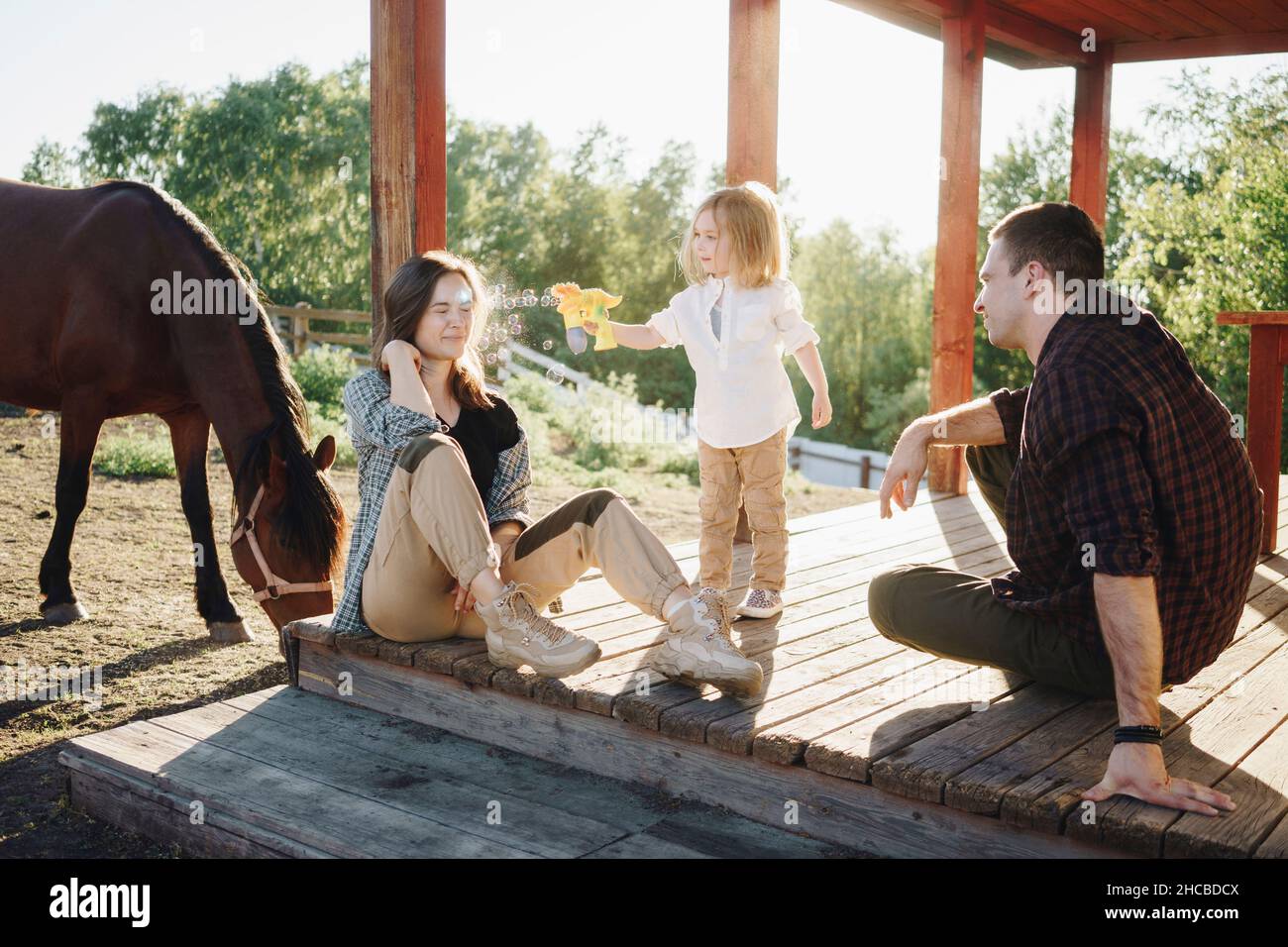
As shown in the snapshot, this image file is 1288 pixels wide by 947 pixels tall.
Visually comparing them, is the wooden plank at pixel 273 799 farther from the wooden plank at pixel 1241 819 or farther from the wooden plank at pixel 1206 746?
the wooden plank at pixel 1241 819

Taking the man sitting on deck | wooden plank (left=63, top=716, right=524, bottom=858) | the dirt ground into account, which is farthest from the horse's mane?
the man sitting on deck

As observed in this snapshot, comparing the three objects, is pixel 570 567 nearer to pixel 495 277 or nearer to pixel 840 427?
pixel 495 277

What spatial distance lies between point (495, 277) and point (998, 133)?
12.3 meters

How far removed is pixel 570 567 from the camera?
2.81m

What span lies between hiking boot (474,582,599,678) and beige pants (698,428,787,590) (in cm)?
93

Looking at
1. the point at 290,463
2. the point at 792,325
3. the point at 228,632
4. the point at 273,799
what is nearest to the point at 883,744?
the point at 273,799

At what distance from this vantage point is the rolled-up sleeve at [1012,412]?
262 centimetres

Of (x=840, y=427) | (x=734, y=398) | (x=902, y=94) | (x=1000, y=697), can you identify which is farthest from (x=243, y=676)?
(x=902, y=94)

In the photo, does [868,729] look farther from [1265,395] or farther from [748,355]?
[1265,395]

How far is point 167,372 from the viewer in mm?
4371

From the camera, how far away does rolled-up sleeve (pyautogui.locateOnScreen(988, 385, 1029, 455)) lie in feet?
8.58

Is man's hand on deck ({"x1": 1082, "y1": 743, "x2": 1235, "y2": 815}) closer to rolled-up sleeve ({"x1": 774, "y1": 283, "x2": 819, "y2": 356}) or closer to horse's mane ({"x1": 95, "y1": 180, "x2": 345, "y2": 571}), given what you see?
rolled-up sleeve ({"x1": 774, "y1": 283, "x2": 819, "y2": 356})

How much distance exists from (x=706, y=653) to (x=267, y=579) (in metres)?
1.69

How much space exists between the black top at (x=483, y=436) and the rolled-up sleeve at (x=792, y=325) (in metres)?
0.88
